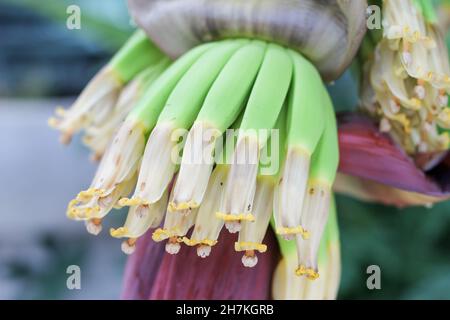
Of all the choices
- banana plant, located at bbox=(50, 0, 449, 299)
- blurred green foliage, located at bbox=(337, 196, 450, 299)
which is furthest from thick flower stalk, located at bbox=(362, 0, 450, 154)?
blurred green foliage, located at bbox=(337, 196, 450, 299)

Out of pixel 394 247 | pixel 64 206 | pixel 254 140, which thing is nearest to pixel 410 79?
pixel 254 140

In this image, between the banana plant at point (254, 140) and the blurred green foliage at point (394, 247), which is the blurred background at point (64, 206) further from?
the banana plant at point (254, 140)

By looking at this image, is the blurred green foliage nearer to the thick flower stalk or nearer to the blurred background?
the blurred background

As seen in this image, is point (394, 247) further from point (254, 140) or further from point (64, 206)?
point (64, 206)

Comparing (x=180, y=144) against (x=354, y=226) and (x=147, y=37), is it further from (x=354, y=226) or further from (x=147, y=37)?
(x=354, y=226)
